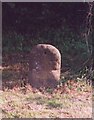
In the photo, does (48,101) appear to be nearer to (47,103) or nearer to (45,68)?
(47,103)

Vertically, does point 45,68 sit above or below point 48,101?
above

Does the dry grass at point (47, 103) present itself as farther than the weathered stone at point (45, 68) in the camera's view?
No

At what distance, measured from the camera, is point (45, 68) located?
18.9 feet

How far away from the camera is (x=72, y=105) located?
513 centimetres

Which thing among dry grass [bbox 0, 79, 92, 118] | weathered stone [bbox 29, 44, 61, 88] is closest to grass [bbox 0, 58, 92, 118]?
dry grass [bbox 0, 79, 92, 118]

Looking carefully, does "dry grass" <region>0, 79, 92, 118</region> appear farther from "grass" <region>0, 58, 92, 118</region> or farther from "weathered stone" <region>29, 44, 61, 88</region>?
"weathered stone" <region>29, 44, 61, 88</region>

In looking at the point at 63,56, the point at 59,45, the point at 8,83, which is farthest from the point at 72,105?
the point at 59,45

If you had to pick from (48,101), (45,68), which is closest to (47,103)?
(48,101)

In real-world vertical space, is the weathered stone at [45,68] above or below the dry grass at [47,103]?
above

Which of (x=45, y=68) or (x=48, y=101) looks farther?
(x=45, y=68)

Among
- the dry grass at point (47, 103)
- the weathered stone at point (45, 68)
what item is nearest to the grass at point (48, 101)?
the dry grass at point (47, 103)

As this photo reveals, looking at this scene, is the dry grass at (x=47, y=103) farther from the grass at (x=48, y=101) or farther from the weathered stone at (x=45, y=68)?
the weathered stone at (x=45, y=68)

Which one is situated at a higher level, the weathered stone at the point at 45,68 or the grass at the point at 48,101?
the weathered stone at the point at 45,68

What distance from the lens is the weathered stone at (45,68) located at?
5.76 metres
